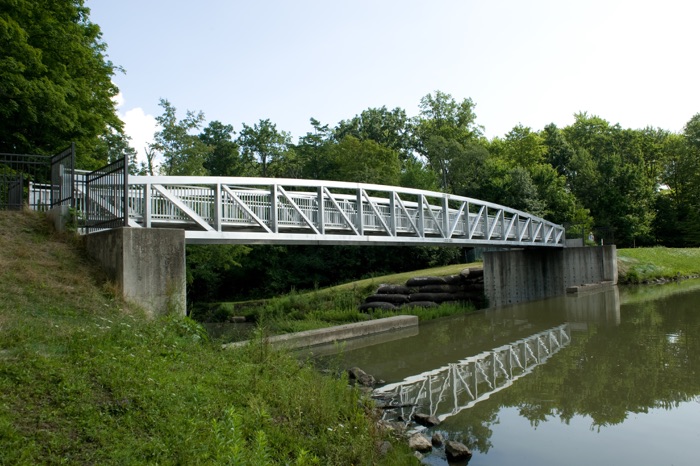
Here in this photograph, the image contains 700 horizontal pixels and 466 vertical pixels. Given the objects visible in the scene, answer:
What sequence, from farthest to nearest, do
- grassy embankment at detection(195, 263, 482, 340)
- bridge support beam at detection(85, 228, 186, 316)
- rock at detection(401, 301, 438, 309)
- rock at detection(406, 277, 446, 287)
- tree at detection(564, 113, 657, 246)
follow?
1. tree at detection(564, 113, 657, 246)
2. rock at detection(406, 277, 446, 287)
3. rock at detection(401, 301, 438, 309)
4. grassy embankment at detection(195, 263, 482, 340)
5. bridge support beam at detection(85, 228, 186, 316)

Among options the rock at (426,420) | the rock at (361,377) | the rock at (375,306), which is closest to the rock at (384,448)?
the rock at (426,420)

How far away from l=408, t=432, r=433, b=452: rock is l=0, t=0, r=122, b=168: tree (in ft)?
61.6

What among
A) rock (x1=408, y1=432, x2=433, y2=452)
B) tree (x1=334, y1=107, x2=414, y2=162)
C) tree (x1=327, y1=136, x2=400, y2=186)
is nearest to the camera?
rock (x1=408, y1=432, x2=433, y2=452)

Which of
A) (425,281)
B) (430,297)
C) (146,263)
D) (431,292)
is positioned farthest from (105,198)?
(425,281)

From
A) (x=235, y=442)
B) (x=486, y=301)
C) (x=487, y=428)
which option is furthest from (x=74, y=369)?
(x=486, y=301)

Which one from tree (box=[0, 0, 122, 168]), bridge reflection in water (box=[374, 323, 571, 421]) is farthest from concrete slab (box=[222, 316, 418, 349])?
tree (box=[0, 0, 122, 168])

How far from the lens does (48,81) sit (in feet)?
69.5

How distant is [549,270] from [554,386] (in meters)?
27.1

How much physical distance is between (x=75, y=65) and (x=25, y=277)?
57.3ft

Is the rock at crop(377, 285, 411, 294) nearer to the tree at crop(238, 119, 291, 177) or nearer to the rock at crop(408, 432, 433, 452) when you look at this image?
the rock at crop(408, 432, 433, 452)

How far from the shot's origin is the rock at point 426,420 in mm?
8531

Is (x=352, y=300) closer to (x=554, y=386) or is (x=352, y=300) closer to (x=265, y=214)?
(x=265, y=214)

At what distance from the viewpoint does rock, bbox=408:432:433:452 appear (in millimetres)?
7422

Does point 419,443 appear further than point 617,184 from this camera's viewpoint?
No
